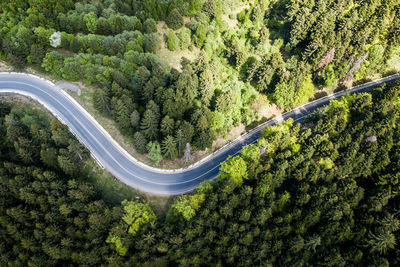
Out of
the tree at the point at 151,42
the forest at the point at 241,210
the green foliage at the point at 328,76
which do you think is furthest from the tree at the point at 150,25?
the green foliage at the point at 328,76

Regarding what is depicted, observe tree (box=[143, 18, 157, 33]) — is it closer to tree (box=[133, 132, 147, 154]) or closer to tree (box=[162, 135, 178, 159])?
tree (box=[133, 132, 147, 154])

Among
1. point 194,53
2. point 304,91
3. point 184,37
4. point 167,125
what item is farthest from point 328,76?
point 167,125

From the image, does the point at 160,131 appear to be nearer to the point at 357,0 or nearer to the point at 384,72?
the point at 384,72

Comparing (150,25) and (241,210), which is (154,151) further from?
(150,25)

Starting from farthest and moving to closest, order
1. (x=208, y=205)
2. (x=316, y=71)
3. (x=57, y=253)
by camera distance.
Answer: (x=316, y=71) < (x=208, y=205) < (x=57, y=253)

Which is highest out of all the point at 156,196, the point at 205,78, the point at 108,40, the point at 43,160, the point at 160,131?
the point at 108,40

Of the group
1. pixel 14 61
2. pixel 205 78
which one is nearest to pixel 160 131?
pixel 205 78
